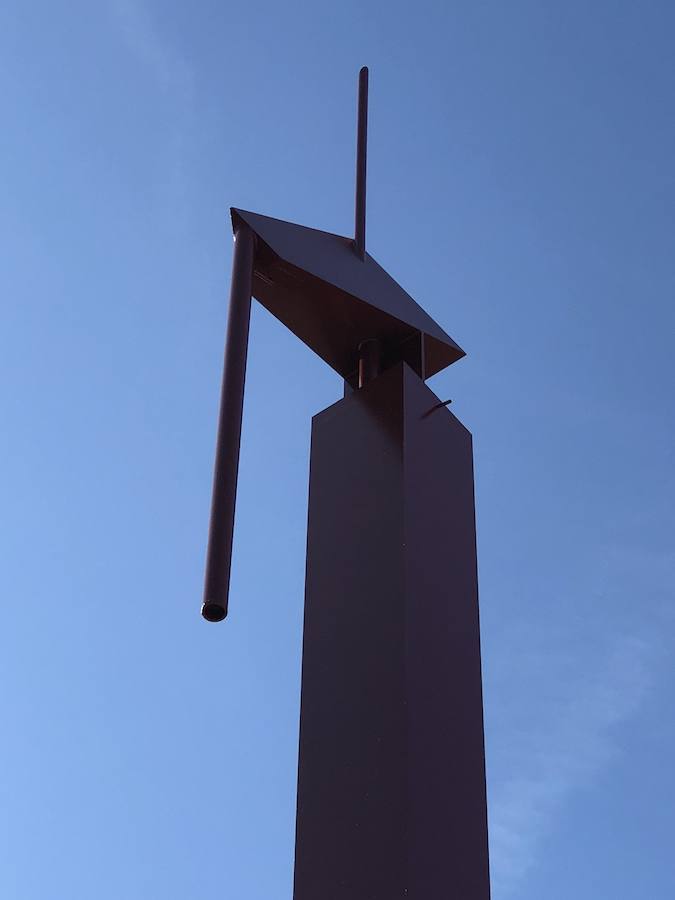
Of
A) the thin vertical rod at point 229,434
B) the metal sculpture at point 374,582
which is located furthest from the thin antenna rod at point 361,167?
the thin vertical rod at point 229,434

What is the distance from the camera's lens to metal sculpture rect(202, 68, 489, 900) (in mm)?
2912

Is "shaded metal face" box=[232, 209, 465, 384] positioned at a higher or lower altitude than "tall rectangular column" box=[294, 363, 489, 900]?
higher

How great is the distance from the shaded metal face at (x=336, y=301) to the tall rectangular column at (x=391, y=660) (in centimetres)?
28

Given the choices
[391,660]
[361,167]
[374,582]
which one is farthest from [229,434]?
[361,167]

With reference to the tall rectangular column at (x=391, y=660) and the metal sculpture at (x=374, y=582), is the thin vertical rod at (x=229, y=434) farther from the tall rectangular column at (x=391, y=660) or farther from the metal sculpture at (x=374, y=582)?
the tall rectangular column at (x=391, y=660)

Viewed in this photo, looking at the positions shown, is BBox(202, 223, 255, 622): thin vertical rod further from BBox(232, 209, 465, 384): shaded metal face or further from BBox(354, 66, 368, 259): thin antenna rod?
BBox(354, 66, 368, 259): thin antenna rod

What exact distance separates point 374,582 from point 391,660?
27cm

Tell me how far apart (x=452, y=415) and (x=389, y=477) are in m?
0.44

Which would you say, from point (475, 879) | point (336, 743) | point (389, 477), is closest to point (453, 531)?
point (389, 477)

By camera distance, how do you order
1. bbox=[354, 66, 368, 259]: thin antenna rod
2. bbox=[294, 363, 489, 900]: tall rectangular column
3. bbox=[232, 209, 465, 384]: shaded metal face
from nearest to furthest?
bbox=[294, 363, 489, 900]: tall rectangular column
bbox=[232, 209, 465, 384]: shaded metal face
bbox=[354, 66, 368, 259]: thin antenna rod

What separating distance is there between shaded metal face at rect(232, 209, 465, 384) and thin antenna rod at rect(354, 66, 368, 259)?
1.8 inches

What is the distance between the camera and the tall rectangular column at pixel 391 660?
2.89 metres

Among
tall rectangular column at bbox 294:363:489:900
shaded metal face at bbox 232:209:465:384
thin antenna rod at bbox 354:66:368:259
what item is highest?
thin antenna rod at bbox 354:66:368:259

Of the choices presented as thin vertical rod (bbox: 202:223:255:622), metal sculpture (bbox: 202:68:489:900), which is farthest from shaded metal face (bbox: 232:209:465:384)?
thin vertical rod (bbox: 202:223:255:622)
